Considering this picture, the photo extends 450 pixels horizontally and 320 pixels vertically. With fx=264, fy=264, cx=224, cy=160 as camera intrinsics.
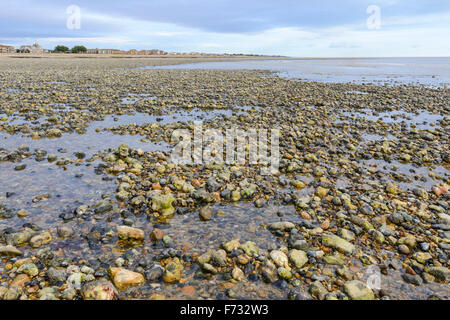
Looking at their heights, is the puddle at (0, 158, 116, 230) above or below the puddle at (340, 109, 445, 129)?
below

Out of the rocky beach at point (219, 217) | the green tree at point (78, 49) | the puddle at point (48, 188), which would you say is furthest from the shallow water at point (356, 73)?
the green tree at point (78, 49)

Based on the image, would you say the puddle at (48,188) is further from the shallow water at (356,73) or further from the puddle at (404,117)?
the shallow water at (356,73)

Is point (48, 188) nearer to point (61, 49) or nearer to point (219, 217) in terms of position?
point (219, 217)

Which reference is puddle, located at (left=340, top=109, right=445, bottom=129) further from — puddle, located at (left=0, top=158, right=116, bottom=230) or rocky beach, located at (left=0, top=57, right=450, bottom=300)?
puddle, located at (left=0, top=158, right=116, bottom=230)

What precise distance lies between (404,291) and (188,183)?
5223mm

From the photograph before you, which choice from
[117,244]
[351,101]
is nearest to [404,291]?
[117,244]

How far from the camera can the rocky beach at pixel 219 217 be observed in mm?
4207

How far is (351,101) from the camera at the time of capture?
67.2 ft

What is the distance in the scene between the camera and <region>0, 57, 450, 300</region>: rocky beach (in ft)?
13.8

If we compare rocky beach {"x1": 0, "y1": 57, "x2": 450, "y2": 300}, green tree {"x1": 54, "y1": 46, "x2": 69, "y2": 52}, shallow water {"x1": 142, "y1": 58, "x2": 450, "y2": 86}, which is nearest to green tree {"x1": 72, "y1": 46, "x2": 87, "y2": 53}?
green tree {"x1": 54, "y1": 46, "x2": 69, "y2": 52}

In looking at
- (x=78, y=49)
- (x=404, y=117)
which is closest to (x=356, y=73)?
(x=404, y=117)

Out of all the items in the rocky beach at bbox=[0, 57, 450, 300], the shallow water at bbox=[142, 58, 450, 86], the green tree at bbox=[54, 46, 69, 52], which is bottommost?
the rocky beach at bbox=[0, 57, 450, 300]

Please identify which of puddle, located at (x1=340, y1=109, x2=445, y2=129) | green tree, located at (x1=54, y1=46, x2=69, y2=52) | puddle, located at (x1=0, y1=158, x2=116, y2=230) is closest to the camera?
puddle, located at (x1=0, y1=158, x2=116, y2=230)
